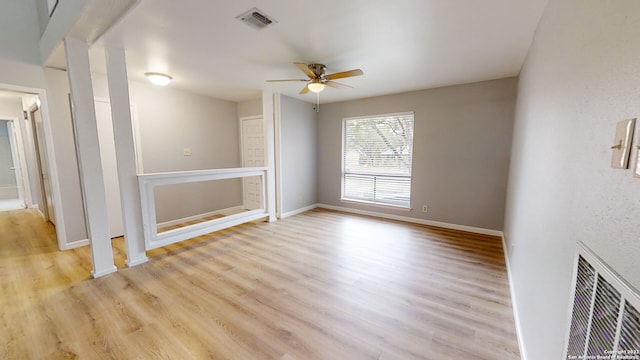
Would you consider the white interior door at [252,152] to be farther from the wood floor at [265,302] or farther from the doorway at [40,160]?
the doorway at [40,160]

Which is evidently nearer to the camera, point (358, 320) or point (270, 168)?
point (358, 320)

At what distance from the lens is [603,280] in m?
0.69

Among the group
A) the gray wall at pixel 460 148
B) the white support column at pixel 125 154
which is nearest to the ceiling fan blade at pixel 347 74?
the gray wall at pixel 460 148

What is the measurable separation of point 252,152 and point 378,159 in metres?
2.80

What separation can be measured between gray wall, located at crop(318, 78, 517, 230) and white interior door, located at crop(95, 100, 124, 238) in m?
4.40

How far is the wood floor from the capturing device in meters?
1.66

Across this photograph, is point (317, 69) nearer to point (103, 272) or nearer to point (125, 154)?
point (125, 154)

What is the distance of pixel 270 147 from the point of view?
14.9 feet

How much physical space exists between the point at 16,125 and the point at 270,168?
574cm

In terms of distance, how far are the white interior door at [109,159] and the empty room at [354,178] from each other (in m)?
0.03

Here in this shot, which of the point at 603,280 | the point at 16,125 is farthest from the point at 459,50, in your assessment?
the point at 16,125

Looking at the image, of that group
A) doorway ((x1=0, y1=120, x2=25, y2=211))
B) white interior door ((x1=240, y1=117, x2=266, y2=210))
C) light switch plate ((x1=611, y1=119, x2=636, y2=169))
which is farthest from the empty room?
doorway ((x1=0, y1=120, x2=25, y2=211))

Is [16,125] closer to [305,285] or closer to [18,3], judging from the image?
[18,3]

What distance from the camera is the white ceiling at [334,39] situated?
1912 millimetres
